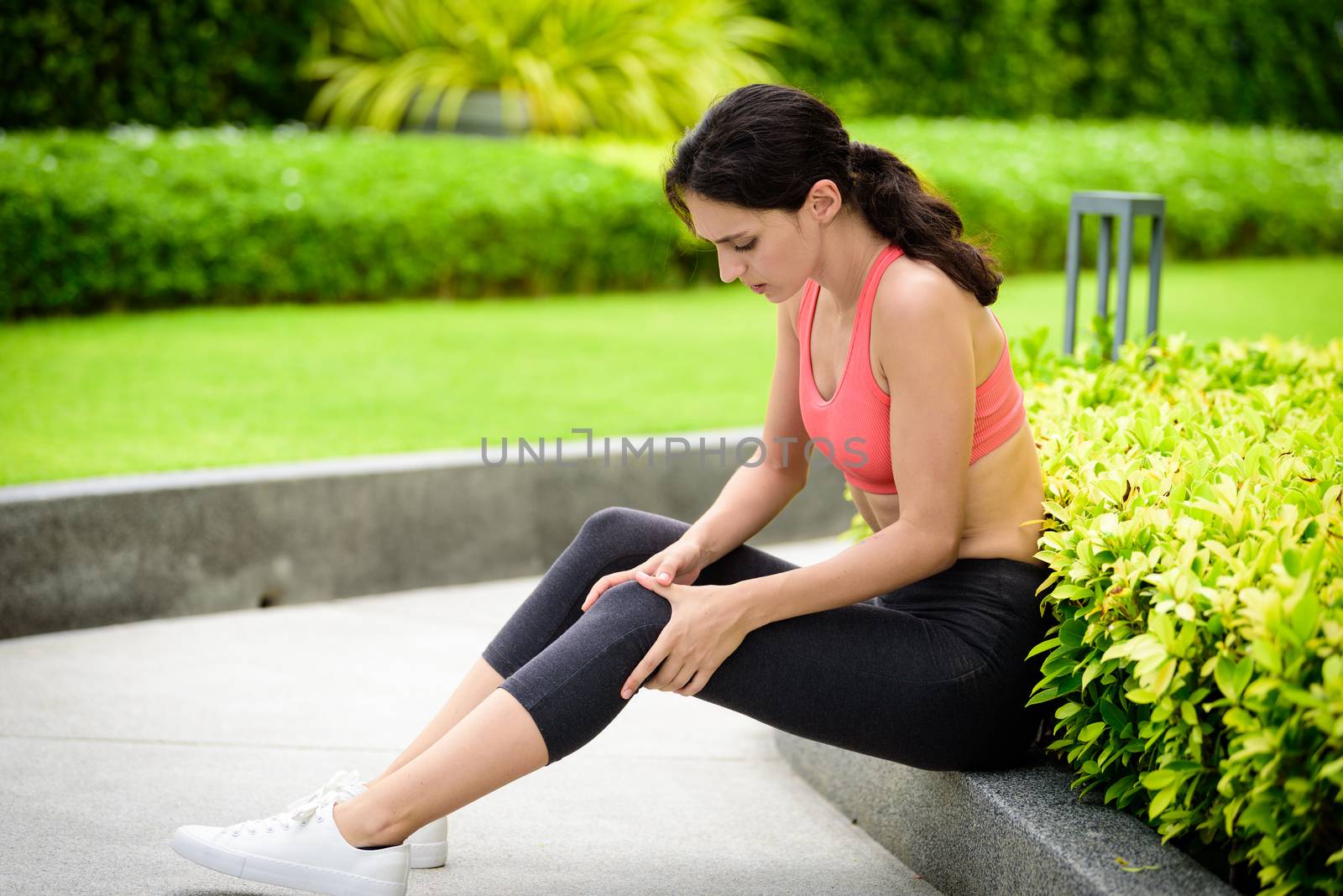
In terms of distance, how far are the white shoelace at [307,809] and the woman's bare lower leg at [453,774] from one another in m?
0.06

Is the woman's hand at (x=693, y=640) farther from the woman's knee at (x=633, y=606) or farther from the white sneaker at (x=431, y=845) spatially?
the white sneaker at (x=431, y=845)

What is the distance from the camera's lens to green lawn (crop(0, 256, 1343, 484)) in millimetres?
4691

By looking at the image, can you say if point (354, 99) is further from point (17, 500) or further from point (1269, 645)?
point (1269, 645)

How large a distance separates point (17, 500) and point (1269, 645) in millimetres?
3260

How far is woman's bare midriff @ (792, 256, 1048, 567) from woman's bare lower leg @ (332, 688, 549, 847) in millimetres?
766

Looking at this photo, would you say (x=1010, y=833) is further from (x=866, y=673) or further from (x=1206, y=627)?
(x=1206, y=627)

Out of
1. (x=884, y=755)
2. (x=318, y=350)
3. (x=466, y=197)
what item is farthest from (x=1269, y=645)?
(x=466, y=197)

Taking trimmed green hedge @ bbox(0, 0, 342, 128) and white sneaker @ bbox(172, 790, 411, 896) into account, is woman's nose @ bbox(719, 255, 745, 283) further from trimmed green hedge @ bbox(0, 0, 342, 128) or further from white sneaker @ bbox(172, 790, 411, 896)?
trimmed green hedge @ bbox(0, 0, 342, 128)

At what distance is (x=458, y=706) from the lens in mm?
2340

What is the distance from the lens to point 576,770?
300 centimetres

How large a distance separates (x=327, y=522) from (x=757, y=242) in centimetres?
234

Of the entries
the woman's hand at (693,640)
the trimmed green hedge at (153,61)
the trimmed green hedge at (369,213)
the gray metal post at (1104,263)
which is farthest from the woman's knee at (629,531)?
the trimmed green hedge at (153,61)

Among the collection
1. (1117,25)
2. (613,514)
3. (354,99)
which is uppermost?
(1117,25)

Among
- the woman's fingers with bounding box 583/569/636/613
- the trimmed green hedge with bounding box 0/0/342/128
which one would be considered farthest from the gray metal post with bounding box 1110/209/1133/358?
the trimmed green hedge with bounding box 0/0/342/128
